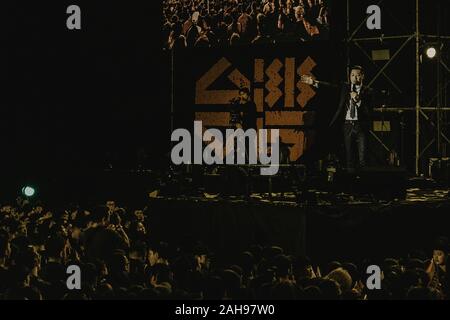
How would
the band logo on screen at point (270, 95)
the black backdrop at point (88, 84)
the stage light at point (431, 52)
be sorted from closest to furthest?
the stage light at point (431, 52)
the black backdrop at point (88, 84)
the band logo on screen at point (270, 95)

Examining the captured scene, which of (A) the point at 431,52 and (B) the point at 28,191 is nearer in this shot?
(A) the point at 431,52

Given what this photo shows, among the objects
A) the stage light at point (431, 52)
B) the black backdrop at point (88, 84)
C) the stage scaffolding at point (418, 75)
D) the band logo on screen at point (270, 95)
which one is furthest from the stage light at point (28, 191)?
the stage light at point (431, 52)

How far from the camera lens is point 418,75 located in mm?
14094

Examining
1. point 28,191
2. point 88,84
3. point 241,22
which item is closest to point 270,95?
point 241,22

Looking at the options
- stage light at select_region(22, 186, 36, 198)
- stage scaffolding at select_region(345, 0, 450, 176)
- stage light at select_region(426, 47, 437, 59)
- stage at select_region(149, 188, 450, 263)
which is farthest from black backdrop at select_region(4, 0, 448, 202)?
stage at select_region(149, 188, 450, 263)

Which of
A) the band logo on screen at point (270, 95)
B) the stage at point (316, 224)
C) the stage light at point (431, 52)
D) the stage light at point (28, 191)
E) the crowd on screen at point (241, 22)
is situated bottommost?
the stage at point (316, 224)

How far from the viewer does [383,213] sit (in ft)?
37.2

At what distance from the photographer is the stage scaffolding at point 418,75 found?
14078 millimetres

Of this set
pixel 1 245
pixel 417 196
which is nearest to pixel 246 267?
pixel 1 245

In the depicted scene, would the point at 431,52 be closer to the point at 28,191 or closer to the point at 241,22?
the point at 241,22

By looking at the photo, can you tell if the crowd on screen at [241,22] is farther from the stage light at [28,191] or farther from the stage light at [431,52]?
the stage light at [28,191]

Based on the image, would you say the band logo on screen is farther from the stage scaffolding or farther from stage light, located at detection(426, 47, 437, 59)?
stage light, located at detection(426, 47, 437, 59)

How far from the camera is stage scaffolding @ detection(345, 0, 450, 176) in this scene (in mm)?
14078

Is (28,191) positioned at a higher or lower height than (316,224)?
higher
